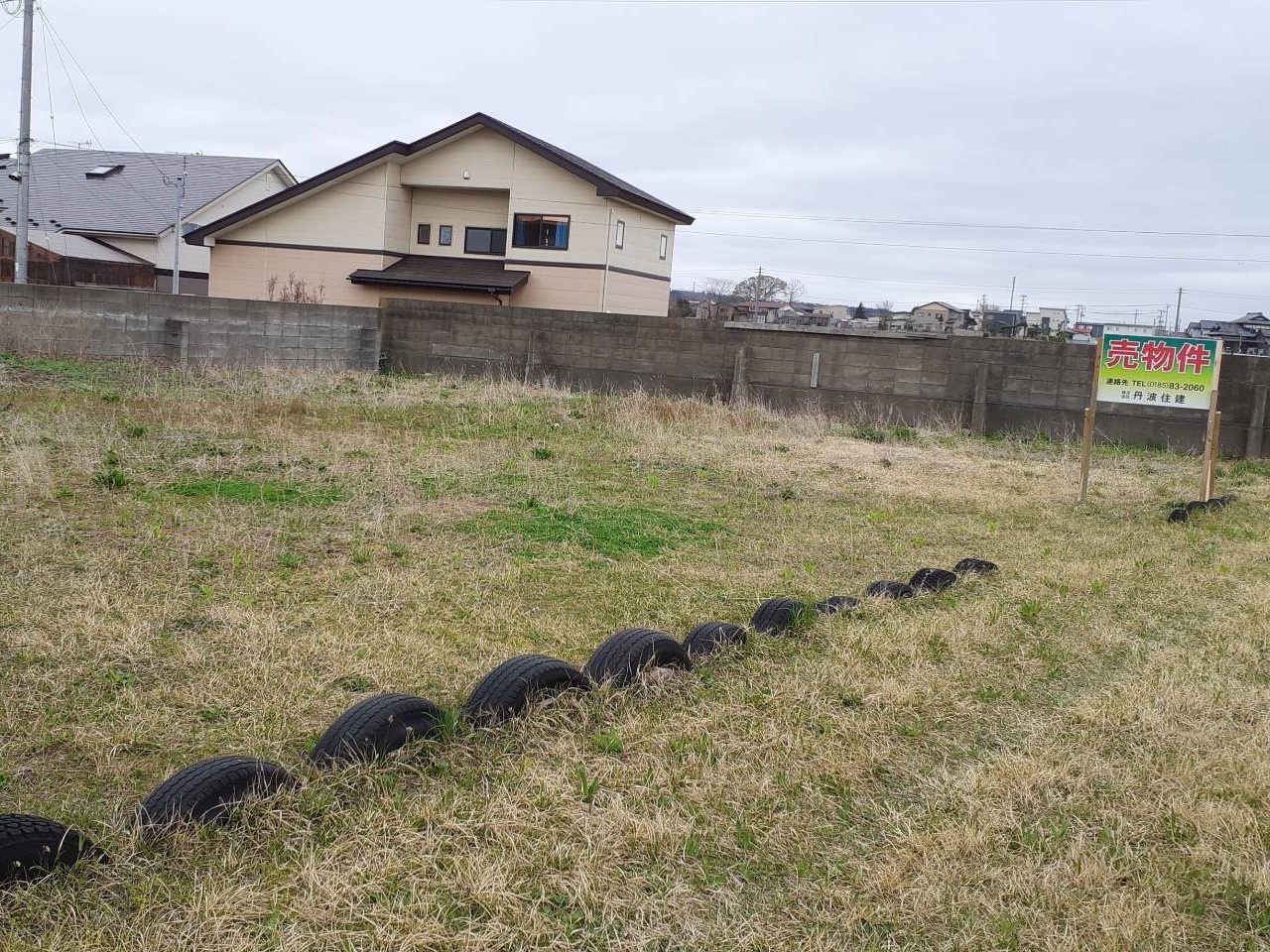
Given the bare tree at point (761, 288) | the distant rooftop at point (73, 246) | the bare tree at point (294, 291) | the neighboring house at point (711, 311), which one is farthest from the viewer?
the bare tree at point (761, 288)

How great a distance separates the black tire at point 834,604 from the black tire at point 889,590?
0.50ft

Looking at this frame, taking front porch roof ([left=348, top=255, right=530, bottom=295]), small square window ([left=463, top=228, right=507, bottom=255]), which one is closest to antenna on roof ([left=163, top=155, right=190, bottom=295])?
front porch roof ([left=348, top=255, right=530, bottom=295])

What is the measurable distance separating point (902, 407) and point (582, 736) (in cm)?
1310

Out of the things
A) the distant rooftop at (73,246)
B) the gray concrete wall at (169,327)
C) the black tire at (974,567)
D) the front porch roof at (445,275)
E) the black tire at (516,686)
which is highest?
the distant rooftop at (73,246)

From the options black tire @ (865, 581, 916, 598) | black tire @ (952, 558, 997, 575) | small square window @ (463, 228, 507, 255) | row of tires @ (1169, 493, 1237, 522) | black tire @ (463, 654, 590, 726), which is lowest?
black tire @ (463, 654, 590, 726)

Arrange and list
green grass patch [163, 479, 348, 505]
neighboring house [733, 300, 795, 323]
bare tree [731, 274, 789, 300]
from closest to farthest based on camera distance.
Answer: green grass patch [163, 479, 348, 505] < neighboring house [733, 300, 795, 323] < bare tree [731, 274, 789, 300]

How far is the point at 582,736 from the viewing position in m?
3.69

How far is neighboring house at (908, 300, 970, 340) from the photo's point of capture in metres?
31.8

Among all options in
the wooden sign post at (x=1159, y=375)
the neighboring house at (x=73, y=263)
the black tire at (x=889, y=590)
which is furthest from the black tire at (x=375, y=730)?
the neighboring house at (x=73, y=263)

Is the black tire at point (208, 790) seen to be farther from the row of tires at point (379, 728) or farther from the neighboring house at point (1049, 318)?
the neighboring house at point (1049, 318)

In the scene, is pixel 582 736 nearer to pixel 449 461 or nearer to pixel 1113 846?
pixel 1113 846

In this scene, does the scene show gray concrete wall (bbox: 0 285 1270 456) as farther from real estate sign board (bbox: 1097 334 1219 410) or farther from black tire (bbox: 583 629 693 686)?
black tire (bbox: 583 629 693 686)

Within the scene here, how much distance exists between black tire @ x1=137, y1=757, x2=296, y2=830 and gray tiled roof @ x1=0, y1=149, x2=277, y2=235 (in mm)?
35766

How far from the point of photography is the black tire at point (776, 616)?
503 centimetres
